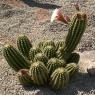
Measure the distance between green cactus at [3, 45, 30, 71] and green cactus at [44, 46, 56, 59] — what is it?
1.11 ft

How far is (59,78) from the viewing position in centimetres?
552

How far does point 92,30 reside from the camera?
8.24 meters

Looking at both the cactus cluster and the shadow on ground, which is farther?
the shadow on ground

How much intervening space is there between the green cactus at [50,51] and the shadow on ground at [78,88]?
53cm

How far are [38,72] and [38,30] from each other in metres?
2.82

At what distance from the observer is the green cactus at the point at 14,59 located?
224 inches

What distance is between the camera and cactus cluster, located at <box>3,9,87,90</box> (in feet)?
18.2

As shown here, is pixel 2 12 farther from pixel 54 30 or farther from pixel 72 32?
pixel 72 32

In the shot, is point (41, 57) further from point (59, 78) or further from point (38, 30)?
point (38, 30)

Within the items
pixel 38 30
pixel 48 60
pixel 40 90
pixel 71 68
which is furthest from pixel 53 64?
pixel 38 30

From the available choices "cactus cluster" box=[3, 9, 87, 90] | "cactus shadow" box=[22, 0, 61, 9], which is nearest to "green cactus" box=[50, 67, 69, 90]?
"cactus cluster" box=[3, 9, 87, 90]

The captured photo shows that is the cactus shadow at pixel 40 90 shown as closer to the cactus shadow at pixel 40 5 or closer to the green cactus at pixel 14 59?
the green cactus at pixel 14 59

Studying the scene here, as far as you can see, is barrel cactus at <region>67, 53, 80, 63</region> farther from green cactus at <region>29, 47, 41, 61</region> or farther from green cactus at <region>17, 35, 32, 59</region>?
green cactus at <region>17, 35, 32, 59</region>

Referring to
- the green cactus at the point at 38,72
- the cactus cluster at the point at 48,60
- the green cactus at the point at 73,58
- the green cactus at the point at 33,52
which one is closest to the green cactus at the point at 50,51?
the cactus cluster at the point at 48,60
